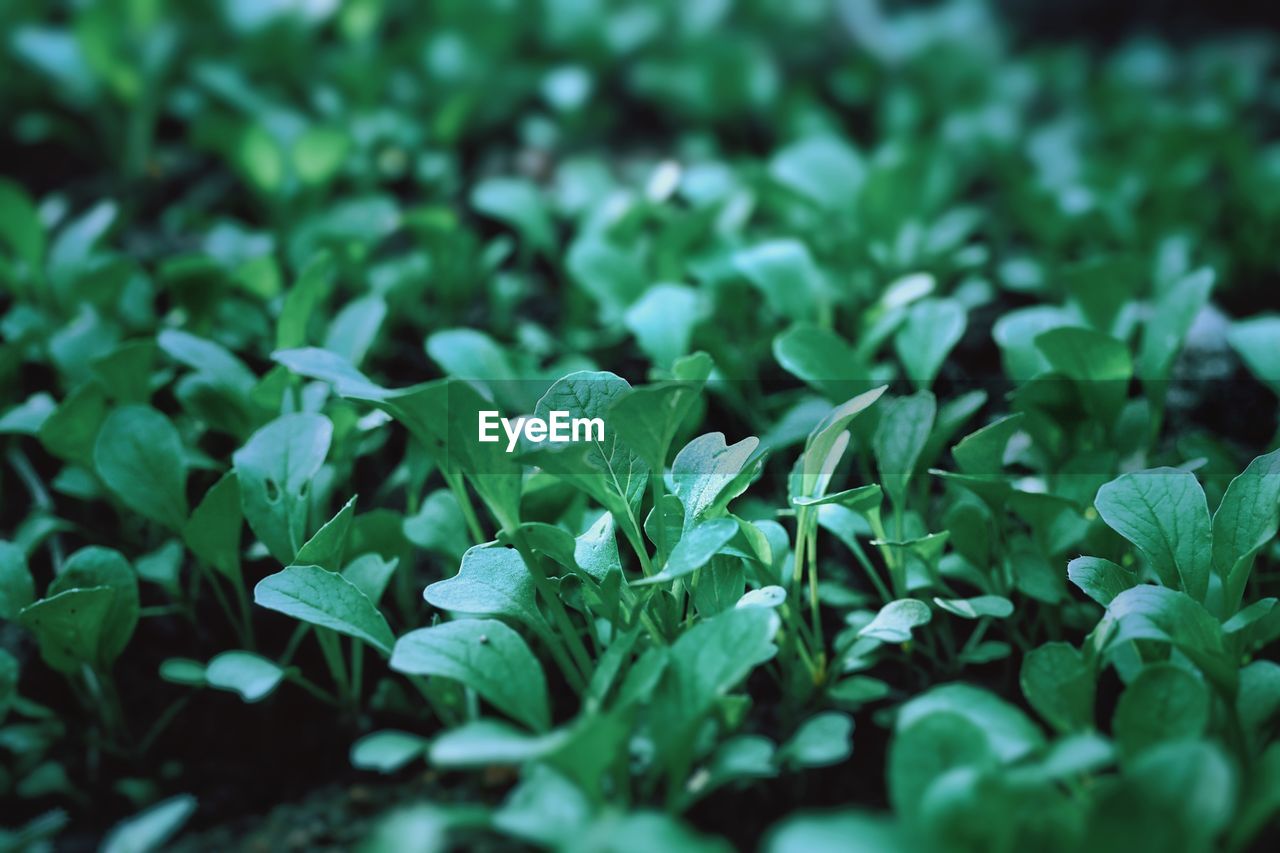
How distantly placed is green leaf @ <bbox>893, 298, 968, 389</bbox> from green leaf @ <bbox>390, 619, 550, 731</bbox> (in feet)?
1.69

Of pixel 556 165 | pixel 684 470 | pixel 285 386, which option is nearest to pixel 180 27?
pixel 556 165

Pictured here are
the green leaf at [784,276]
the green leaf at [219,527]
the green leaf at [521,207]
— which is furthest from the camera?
the green leaf at [521,207]

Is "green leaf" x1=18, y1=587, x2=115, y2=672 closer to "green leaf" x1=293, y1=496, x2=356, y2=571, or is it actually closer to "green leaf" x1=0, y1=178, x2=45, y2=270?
"green leaf" x1=293, y1=496, x2=356, y2=571

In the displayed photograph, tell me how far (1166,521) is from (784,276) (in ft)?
1.61

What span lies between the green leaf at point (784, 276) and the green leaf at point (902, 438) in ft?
0.92

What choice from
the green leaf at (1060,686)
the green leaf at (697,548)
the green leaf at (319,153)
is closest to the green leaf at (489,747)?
the green leaf at (697,548)

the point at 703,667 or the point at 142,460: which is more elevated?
the point at 142,460

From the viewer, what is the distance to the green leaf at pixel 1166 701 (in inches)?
26.3

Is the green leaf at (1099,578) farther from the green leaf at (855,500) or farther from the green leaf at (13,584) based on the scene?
the green leaf at (13,584)

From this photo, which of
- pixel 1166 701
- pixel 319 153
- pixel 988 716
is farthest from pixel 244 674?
pixel 319 153

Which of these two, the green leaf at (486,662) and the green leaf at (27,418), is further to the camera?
the green leaf at (27,418)

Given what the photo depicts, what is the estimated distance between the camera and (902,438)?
0.90 metres

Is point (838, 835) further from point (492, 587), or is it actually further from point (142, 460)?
point (142, 460)

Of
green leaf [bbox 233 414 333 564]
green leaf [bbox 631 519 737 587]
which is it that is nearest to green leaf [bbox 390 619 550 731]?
green leaf [bbox 631 519 737 587]
